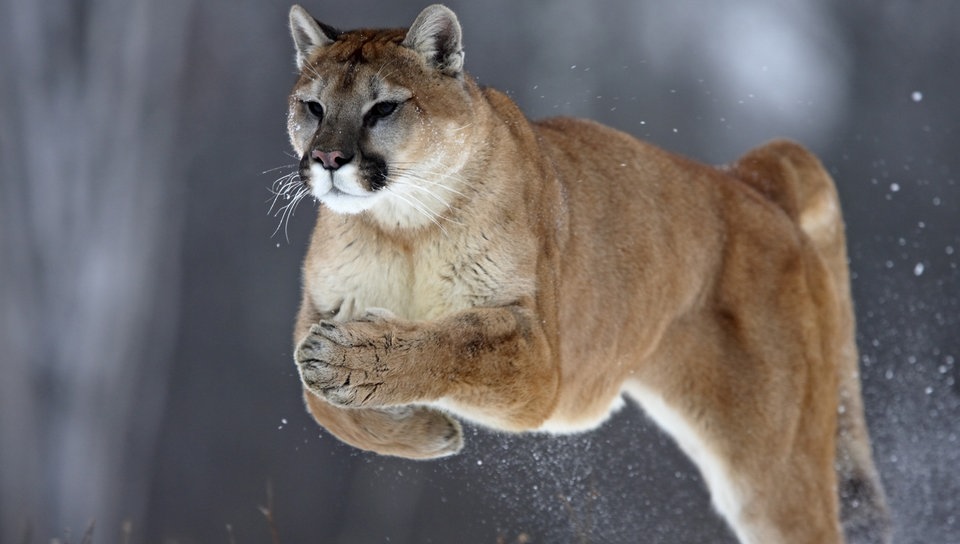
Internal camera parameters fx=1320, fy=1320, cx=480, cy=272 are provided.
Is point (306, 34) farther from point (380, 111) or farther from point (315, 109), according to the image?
point (380, 111)

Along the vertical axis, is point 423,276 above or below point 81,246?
above

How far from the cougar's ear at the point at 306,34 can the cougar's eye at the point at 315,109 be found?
29 cm

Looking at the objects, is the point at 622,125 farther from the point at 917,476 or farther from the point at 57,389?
the point at 917,476

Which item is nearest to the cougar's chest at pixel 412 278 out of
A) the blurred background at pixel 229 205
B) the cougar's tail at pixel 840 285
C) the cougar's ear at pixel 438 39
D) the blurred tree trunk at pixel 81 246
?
the cougar's ear at pixel 438 39

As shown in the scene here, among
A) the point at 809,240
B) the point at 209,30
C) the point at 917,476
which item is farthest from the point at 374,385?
the point at 209,30

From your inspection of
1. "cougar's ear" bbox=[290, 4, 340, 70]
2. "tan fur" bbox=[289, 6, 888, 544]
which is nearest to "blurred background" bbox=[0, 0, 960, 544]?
"tan fur" bbox=[289, 6, 888, 544]

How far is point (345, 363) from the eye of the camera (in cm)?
430

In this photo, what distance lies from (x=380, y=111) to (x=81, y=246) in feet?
34.9

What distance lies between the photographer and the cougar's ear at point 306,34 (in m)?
5.01

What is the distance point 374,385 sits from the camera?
4355 millimetres

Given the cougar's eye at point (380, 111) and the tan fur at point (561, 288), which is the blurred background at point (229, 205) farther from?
the cougar's eye at point (380, 111)

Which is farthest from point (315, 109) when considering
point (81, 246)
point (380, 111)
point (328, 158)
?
point (81, 246)

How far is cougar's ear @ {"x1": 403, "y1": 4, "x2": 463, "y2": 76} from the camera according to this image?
4.84m

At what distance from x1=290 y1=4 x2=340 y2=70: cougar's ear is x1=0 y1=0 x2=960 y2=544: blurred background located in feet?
26.1
